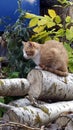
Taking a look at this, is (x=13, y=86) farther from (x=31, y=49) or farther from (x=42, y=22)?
(x=42, y=22)

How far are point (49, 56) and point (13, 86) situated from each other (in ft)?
1.56

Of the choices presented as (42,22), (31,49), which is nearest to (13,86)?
(31,49)

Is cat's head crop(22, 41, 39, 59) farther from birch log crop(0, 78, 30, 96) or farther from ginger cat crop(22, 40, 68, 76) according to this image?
birch log crop(0, 78, 30, 96)

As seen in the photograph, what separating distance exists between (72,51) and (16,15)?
1791 mm

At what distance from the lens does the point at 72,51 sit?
5375 millimetres

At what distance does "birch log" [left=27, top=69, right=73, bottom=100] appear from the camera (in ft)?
12.6

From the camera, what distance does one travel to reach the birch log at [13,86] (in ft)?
12.5

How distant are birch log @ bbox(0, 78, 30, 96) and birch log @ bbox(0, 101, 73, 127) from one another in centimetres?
22

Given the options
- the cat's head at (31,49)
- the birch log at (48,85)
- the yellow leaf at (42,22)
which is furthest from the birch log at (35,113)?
the yellow leaf at (42,22)

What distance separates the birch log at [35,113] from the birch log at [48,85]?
0.13 meters

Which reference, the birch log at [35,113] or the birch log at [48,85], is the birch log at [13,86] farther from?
the birch log at [35,113]

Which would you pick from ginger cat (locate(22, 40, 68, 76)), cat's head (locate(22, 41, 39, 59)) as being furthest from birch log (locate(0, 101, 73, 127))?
cat's head (locate(22, 41, 39, 59))

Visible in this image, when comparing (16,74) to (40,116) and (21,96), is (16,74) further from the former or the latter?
(40,116)

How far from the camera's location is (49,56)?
404 centimetres
